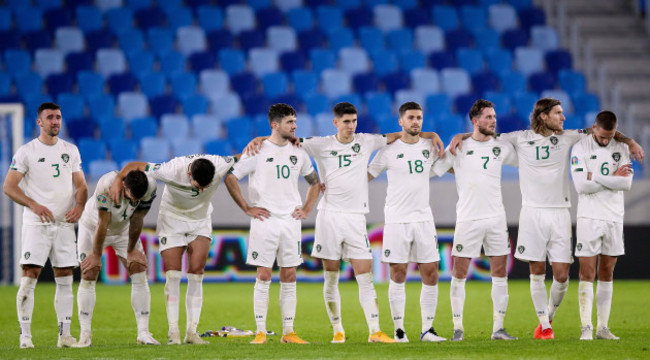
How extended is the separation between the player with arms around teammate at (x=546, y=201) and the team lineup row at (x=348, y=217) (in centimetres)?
1

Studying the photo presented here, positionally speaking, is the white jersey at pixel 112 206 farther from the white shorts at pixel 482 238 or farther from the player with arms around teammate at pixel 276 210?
the white shorts at pixel 482 238

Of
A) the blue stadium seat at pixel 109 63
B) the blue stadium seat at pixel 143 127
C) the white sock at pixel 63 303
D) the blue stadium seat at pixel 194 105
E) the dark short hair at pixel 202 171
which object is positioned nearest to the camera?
the dark short hair at pixel 202 171

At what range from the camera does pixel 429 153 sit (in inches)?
359

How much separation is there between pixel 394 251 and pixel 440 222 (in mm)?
7351

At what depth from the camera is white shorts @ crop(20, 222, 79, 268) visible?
28.6ft

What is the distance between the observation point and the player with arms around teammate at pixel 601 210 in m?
8.73

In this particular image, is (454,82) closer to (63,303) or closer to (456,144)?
(456,144)

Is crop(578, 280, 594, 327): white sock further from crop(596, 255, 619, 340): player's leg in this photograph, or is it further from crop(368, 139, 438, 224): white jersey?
crop(368, 139, 438, 224): white jersey

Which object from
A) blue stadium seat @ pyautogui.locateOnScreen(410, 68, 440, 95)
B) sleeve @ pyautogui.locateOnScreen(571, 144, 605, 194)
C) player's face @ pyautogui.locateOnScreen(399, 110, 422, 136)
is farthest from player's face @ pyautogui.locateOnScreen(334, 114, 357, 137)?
blue stadium seat @ pyautogui.locateOnScreen(410, 68, 440, 95)

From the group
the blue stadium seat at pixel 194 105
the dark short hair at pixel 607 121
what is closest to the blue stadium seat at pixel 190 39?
the blue stadium seat at pixel 194 105

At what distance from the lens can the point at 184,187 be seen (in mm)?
8633

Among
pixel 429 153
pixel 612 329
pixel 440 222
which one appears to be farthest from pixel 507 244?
pixel 440 222

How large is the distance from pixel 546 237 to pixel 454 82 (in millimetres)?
10764

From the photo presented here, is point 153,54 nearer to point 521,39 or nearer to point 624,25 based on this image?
point 521,39
